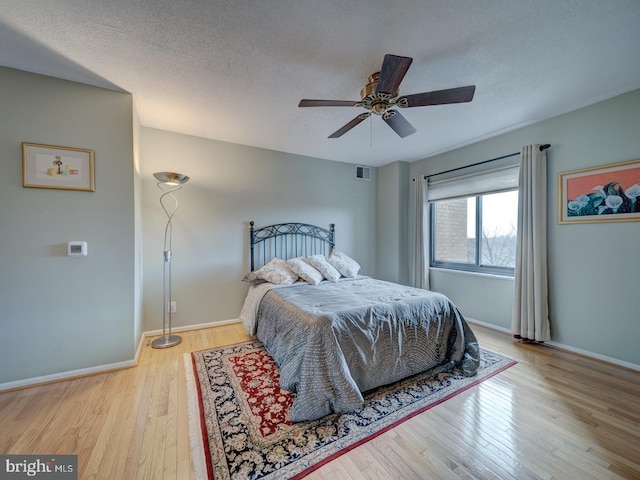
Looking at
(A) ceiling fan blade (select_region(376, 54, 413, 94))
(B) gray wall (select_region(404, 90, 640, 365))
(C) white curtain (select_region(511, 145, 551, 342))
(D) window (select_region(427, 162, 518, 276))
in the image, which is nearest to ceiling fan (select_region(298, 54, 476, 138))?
(A) ceiling fan blade (select_region(376, 54, 413, 94))

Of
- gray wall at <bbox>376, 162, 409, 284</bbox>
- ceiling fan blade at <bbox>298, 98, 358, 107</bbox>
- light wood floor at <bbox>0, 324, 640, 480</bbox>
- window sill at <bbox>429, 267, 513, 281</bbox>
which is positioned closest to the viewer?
light wood floor at <bbox>0, 324, 640, 480</bbox>

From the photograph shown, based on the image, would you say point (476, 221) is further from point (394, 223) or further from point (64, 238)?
point (64, 238)

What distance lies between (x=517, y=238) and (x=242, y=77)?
11.3ft

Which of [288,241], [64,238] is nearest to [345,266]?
[288,241]

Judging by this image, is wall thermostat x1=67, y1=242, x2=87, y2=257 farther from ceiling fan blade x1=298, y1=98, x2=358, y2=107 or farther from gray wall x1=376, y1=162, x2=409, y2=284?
gray wall x1=376, y1=162, x2=409, y2=284

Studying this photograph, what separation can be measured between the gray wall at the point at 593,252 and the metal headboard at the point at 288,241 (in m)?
2.65

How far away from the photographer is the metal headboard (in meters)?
3.60

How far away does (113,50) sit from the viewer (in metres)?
1.79

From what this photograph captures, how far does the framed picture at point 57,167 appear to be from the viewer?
1.99 meters

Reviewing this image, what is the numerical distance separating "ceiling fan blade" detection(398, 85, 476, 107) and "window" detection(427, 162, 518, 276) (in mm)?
1940

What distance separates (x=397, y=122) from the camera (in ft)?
7.05

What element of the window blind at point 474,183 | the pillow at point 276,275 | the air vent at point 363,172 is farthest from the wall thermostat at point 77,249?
the window blind at point 474,183

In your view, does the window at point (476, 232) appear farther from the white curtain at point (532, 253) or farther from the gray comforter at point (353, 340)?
the gray comforter at point (353, 340)

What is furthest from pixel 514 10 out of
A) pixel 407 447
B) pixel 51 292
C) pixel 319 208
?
pixel 51 292
